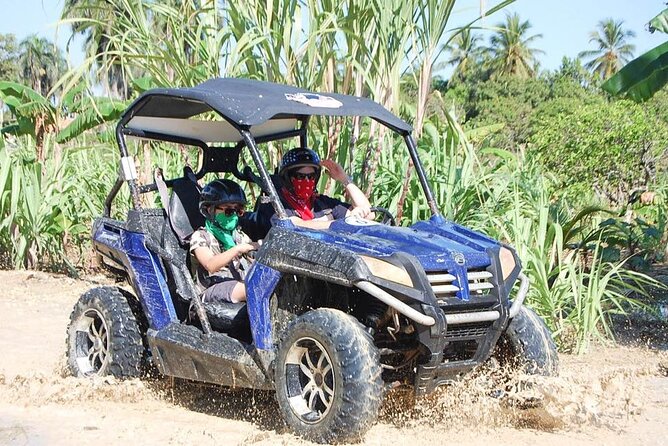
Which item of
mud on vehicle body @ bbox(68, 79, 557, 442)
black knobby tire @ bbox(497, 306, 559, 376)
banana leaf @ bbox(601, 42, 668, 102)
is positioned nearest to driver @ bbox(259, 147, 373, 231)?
mud on vehicle body @ bbox(68, 79, 557, 442)

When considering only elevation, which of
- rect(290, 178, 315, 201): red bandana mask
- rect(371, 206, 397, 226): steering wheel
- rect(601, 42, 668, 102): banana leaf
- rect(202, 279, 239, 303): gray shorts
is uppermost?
rect(601, 42, 668, 102): banana leaf

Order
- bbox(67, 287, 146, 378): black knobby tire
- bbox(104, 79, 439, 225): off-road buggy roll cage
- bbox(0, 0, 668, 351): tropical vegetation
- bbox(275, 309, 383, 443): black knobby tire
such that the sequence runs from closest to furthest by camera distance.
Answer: bbox(275, 309, 383, 443): black knobby tire
bbox(104, 79, 439, 225): off-road buggy roll cage
bbox(67, 287, 146, 378): black knobby tire
bbox(0, 0, 668, 351): tropical vegetation

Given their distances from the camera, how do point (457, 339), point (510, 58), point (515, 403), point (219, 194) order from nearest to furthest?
point (457, 339), point (515, 403), point (219, 194), point (510, 58)

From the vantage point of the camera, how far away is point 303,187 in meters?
5.18

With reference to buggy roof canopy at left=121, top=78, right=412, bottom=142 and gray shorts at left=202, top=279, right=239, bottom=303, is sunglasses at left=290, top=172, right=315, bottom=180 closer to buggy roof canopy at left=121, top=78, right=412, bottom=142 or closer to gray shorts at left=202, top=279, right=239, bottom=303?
buggy roof canopy at left=121, top=78, right=412, bottom=142

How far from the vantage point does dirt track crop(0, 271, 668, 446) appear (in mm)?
3990

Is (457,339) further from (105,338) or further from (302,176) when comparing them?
(105,338)

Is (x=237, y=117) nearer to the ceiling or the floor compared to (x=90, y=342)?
nearer to the ceiling

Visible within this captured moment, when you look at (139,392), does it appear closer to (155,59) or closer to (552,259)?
(155,59)

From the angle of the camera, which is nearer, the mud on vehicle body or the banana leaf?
the mud on vehicle body

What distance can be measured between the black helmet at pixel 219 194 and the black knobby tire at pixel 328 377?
103 centimetres

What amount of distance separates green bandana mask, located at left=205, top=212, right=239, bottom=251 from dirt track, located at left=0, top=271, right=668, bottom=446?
0.82 m

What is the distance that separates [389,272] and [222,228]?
1334 millimetres

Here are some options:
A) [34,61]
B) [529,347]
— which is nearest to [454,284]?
[529,347]
